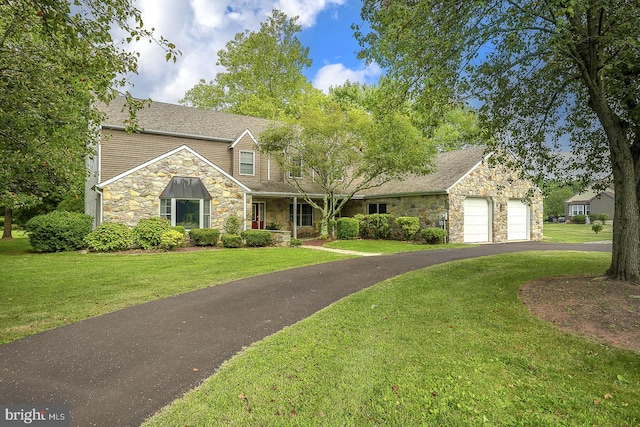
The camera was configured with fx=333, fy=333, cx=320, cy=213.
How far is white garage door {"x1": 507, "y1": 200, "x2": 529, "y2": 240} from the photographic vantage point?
19.4 metres

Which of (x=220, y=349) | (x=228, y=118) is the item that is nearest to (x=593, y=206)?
(x=228, y=118)

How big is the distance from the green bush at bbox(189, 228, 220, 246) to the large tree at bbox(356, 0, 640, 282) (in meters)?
10.5

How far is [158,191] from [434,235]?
520 inches

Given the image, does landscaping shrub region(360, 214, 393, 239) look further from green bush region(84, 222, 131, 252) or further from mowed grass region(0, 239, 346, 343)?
green bush region(84, 222, 131, 252)

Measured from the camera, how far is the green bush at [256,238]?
15148 millimetres

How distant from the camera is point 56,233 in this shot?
1297 cm

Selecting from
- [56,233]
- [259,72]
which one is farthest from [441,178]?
[259,72]

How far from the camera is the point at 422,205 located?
18.4 metres

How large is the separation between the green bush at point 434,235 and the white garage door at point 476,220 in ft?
6.36

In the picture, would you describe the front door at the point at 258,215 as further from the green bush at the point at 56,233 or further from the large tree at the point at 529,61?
the large tree at the point at 529,61

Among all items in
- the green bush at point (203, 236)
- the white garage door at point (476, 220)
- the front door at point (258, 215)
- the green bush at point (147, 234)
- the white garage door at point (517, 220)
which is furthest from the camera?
the front door at point (258, 215)

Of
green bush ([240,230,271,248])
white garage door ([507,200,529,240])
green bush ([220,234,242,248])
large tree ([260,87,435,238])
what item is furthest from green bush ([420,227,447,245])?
green bush ([220,234,242,248])

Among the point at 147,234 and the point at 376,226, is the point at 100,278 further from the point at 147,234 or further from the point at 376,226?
the point at 376,226

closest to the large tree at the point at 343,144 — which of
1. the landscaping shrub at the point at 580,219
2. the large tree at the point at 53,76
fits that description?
the large tree at the point at 53,76
